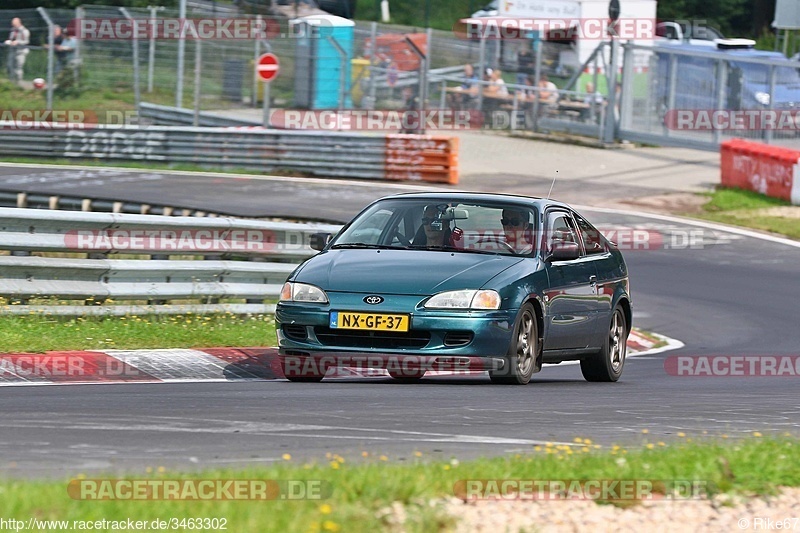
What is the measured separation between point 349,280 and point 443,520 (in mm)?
4261

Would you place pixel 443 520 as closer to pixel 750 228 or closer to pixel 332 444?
pixel 332 444

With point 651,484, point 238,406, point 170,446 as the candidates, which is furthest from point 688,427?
point 170,446

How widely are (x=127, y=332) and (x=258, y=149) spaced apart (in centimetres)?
1737

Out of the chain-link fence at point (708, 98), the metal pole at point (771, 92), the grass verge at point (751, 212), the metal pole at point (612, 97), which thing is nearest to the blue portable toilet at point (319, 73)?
the metal pole at point (612, 97)

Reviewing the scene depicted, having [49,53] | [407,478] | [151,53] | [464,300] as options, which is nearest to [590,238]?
[464,300]

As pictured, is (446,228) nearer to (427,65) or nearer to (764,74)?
(764,74)

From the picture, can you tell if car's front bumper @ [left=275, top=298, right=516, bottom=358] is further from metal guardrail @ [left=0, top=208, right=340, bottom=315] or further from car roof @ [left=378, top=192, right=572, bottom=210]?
metal guardrail @ [left=0, top=208, right=340, bottom=315]

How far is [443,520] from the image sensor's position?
4.73 meters

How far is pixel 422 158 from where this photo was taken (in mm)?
26750

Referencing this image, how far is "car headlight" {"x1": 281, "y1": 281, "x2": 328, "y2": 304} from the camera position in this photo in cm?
889

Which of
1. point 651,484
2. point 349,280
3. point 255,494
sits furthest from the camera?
point 349,280

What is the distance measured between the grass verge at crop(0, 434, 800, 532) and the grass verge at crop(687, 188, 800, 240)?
16450 millimetres

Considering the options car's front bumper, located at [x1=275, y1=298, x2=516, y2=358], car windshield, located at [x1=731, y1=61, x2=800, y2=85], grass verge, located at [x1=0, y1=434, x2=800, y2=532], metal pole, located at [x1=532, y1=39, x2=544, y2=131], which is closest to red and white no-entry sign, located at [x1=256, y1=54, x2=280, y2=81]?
metal pole, located at [x1=532, y1=39, x2=544, y2=131]

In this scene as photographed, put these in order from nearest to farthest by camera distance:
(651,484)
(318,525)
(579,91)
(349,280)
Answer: (318,525), (651,484), (349,280), (579,91)
